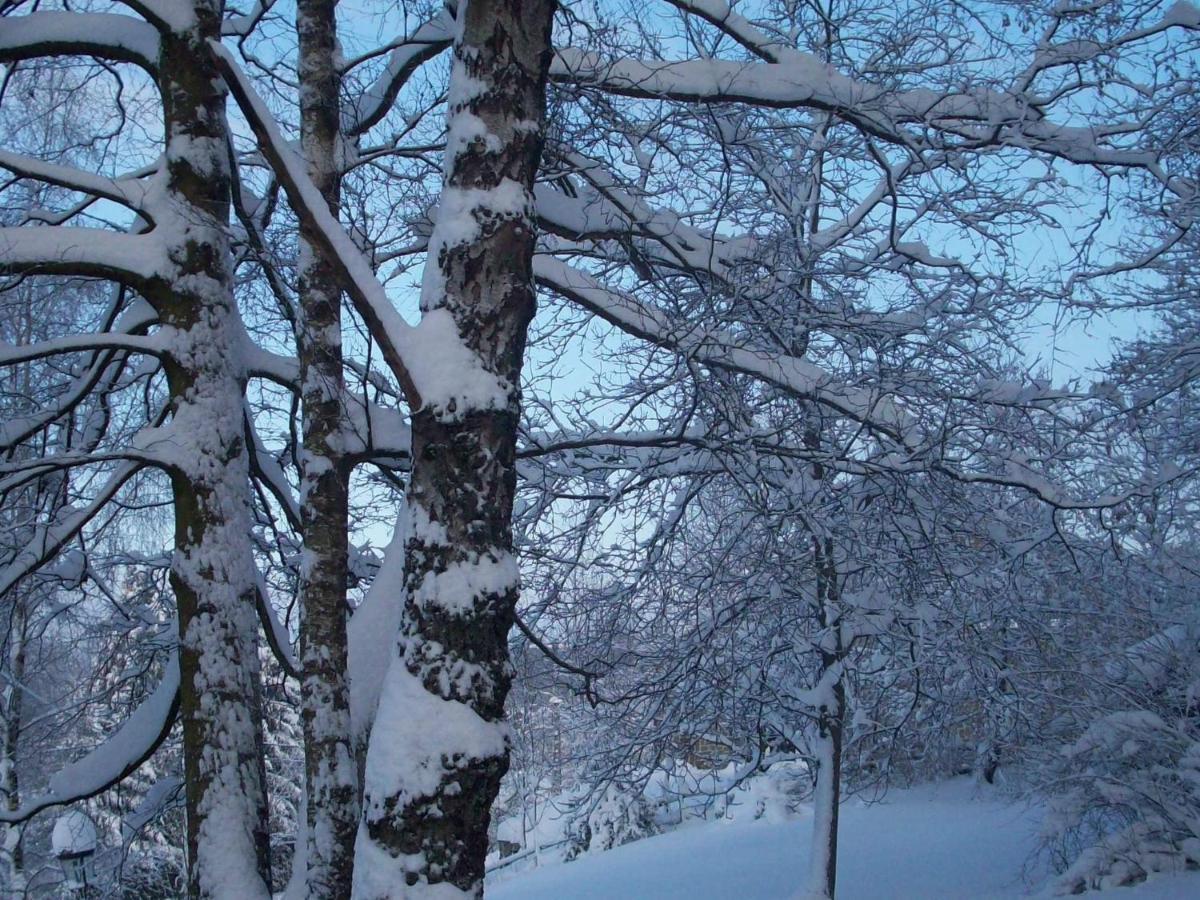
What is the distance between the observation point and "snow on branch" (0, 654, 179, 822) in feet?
14.8

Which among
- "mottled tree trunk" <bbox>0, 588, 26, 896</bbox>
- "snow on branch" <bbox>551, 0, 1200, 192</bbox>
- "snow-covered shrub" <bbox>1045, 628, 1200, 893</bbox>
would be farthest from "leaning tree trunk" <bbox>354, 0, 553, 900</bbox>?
"snow-covered shrub" <bbox>1045, 628, 1200, 893</bbox>

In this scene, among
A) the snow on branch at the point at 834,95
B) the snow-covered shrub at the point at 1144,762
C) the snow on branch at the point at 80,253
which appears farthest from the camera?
the snow-covered shrub at the point at 1144,762

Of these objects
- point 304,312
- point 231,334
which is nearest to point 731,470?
point 304,312

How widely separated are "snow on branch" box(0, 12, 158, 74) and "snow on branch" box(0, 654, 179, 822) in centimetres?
296

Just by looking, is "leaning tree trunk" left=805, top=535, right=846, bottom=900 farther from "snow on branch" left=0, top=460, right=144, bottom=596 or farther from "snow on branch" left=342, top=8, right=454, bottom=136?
"snow on branch" left=0, top=460, right=144, bottom=596

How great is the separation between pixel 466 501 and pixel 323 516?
172cm

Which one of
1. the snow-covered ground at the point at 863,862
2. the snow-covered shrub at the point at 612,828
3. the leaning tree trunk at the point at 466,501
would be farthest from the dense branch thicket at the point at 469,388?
the snow-covered shrub at the point at 612,828

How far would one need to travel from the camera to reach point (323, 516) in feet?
14.3

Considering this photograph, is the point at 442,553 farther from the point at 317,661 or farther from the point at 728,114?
the point at 728,114

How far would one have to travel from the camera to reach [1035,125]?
185 inches

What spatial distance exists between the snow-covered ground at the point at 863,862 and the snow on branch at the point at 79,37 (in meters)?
10.3

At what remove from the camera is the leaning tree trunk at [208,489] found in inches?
156

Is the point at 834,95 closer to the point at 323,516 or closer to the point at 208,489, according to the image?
the point at 323,516

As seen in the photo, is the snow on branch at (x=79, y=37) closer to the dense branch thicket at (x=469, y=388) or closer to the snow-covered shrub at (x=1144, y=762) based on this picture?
the dense branch thicket at (x=469, y=388)
